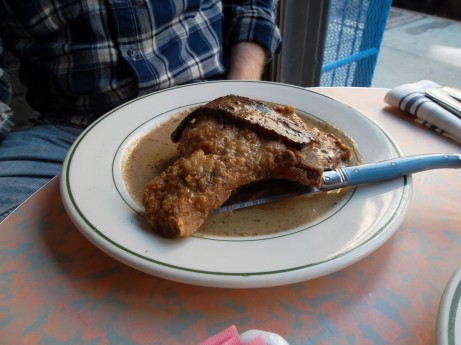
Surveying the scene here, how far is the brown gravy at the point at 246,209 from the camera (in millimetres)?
701

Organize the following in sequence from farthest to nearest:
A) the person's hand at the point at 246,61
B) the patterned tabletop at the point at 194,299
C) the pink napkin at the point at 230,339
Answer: the person's hand at the point at 246,61 < the patterned tabletop at the point at 194,299 < the pink napkin at the point at 230,339

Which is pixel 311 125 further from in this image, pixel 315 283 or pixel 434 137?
pixel 315 283

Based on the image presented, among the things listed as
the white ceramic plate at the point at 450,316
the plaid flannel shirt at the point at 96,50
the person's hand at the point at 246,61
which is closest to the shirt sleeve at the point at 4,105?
the plaid flannel shirt at the point at 96,50

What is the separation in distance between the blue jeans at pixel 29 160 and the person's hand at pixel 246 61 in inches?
26.3

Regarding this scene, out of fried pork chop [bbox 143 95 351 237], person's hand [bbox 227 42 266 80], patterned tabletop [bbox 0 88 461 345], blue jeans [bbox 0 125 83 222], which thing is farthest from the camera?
person's hand [bbox 227 42 266 80]

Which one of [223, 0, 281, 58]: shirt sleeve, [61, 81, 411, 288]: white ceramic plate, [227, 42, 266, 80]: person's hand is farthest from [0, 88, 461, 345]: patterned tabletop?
[223, 0, 281, 58]: shirt sleeve

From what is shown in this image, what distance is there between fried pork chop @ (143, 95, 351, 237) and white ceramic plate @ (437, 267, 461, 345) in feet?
1.03

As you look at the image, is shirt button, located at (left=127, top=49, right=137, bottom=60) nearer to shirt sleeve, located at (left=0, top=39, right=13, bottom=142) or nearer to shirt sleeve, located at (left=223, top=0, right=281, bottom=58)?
shirt sleeve, located at (left=0, top=39, right=13, bottom=142)

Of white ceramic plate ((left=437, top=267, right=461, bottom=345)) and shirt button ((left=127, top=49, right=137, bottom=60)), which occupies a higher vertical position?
white ceramic plate ((left=437, top=267, right=461, bottom=345))

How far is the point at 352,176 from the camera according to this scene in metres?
0.77

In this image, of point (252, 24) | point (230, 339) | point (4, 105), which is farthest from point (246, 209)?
point (252, 24)

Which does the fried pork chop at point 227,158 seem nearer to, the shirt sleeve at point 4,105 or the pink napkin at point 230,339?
the pink napkin at point 230,339

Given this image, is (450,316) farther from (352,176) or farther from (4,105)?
(4,105)

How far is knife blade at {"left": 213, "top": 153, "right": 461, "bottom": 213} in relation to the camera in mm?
763
